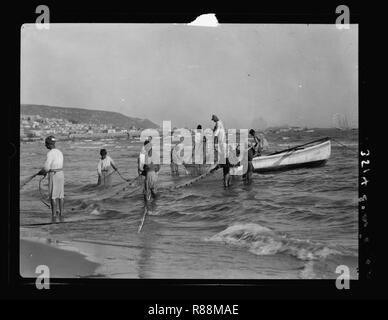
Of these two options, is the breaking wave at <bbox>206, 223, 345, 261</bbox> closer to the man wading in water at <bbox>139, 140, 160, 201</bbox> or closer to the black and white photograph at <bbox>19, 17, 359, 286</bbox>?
the black and white photograph at <bbox>19, 17, 359, 286</bbox>

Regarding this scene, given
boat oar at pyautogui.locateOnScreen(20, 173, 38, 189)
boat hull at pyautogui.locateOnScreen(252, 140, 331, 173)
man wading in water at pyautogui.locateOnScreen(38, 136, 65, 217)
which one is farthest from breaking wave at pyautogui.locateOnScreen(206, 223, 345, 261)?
boat oar at pyautogui.locateOnScreen(20, 173, 38, 189)

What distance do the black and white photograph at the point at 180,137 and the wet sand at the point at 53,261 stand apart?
0.05ft

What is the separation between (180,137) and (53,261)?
1.90m

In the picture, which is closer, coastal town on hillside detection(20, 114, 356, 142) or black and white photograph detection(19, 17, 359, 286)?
black and white photograph detection(19, 17, 359, 286)

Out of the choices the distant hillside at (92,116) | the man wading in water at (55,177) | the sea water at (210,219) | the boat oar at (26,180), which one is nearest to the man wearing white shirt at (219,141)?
the sea water at (210,219)

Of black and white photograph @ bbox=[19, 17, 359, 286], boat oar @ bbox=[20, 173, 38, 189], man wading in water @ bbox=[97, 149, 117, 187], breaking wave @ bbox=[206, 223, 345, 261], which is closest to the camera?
breaking wave @ bbox=[206, 223, 345, 261]

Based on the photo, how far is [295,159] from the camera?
6363 millimetres

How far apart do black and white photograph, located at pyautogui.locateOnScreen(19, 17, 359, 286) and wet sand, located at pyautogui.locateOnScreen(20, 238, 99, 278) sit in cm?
2

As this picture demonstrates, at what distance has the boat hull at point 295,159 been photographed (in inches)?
246

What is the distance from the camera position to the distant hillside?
Result: 637 cm

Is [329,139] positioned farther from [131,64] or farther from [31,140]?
[31,140]

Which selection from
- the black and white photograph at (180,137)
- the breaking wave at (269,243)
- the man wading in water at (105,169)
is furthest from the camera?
the man wading in water at (105,169)

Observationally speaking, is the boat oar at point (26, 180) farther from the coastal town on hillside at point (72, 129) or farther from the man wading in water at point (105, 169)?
the man wading in water at point (105, 169)

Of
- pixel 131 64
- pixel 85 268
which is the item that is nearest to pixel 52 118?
pixel 131 64
